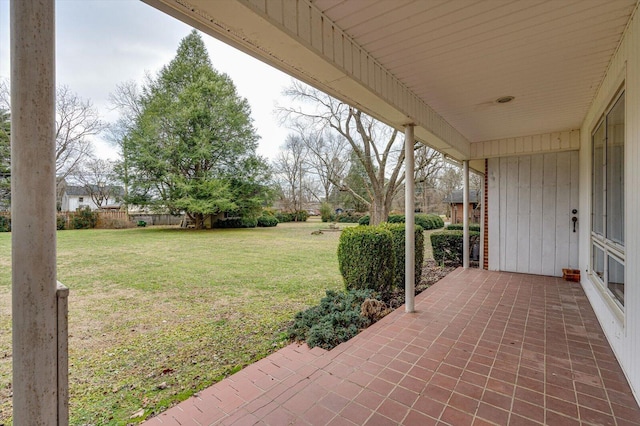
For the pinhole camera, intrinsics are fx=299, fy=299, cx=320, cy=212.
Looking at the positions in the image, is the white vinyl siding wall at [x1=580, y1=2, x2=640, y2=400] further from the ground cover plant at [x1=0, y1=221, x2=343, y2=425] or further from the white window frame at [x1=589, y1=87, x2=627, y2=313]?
the ground cover plant at [x1=0, y1=221, x2=343, y2=425]

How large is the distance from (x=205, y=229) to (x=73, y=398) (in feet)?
56.1

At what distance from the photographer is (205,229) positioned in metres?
18.6

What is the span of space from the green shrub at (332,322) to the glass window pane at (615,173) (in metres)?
2.65

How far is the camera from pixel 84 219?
1739cm

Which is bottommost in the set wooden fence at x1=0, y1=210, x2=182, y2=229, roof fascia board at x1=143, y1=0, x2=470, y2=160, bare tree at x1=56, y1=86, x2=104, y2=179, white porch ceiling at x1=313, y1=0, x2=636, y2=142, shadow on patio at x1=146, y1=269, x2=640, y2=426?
shadow on patio at x1=146, y1=269, x2=640, y2=426

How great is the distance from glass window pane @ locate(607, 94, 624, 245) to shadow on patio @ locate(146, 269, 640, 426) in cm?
110

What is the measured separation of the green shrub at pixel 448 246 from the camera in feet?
23.5

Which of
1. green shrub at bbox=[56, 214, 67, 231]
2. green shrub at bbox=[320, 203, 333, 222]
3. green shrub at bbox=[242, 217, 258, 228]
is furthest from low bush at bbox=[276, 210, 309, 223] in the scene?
green shrub at bbox=[56, 214, 67, 231]

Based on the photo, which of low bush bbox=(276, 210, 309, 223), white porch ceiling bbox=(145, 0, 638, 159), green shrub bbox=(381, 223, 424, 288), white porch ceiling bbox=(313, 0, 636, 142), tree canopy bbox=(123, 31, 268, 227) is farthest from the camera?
low bush bbox=(276, 210, 309, 223)

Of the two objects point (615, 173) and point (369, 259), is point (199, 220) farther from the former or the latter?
point (615, 173)

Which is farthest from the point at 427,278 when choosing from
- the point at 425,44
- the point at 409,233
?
the point at 425,44

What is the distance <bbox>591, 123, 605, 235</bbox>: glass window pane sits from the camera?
3.53m

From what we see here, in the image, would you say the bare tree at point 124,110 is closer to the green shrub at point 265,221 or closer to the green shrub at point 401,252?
the green shrub at point 265,221

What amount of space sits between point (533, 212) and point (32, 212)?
23.0 ft
